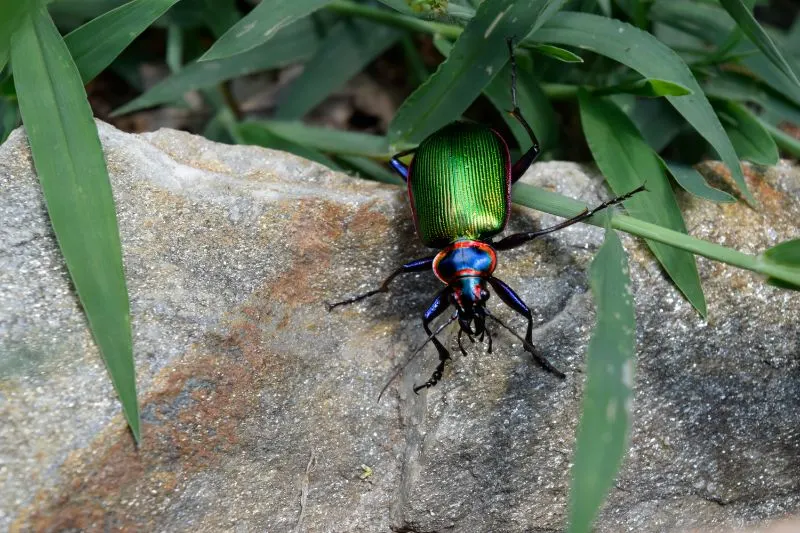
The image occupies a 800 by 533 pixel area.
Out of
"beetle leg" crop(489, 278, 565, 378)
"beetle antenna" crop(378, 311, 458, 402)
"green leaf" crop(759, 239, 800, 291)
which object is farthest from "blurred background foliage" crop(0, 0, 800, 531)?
"beetle antenna" crop(378, 311, 458, 402)

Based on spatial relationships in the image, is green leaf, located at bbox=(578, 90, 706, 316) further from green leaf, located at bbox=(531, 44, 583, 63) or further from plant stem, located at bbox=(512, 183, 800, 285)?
green leaf, located at bbox=(531, 44, 583, 63)

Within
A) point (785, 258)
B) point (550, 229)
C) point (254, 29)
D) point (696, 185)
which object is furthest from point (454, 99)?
point (785, 258)

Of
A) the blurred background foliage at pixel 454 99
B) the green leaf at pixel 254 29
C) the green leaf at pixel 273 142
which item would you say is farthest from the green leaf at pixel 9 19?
the green leaf at pixel 273 142

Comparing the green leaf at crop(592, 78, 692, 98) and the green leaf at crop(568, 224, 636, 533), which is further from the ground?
the green leaf at crop(592, 78, 692, 98)

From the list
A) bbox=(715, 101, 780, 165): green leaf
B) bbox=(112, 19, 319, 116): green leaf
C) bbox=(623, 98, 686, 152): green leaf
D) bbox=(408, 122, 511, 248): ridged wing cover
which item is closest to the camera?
bbox=(408, 122, 511, 248): ridged wing cover

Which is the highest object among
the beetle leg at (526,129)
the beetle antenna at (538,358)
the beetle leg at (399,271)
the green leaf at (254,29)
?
the green leaf at (254,29)

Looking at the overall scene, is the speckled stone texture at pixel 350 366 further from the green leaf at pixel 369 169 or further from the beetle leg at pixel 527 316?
the green leaf at pixel 369 169
